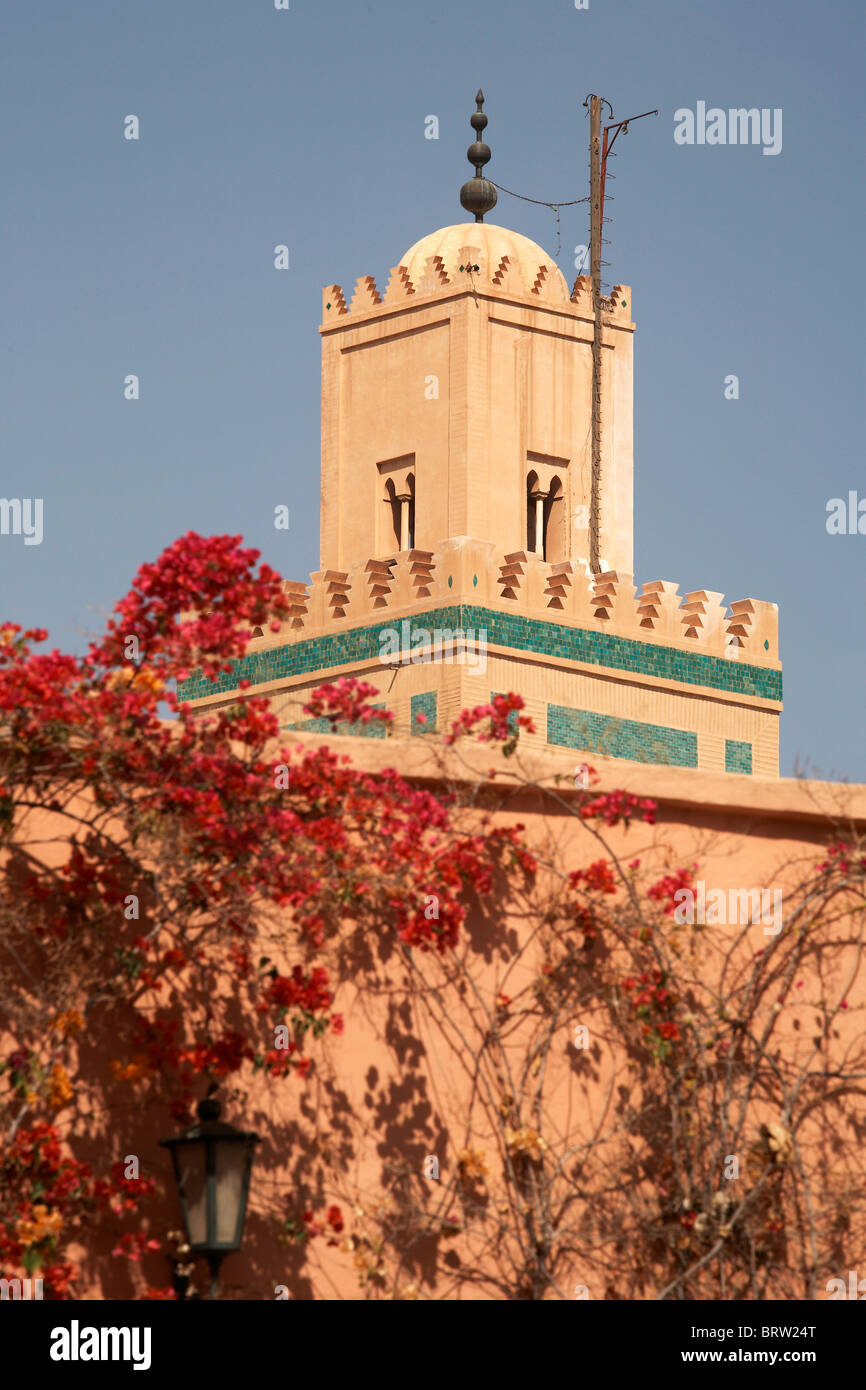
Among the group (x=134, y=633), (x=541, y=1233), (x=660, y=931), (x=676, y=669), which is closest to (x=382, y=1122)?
(x=541, y=1233)

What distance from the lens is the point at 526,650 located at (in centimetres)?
2611

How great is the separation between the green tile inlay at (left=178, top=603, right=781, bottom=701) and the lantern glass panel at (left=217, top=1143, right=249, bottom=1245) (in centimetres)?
1622

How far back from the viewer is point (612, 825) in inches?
436

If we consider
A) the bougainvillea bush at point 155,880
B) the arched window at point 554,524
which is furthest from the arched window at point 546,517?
the bougainvillea bush at point 155,880

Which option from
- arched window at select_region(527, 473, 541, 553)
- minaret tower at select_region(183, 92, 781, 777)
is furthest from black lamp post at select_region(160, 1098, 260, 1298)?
arched window at select_region(527, 473, 541, 553)

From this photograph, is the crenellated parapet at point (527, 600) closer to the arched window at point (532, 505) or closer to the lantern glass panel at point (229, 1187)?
the arched window at point (532, 505)

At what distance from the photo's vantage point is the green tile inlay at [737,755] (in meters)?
27.8

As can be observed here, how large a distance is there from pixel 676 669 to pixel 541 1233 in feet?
56.7

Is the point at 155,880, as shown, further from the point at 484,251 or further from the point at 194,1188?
the point at 484,251

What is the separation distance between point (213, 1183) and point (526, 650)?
54.8ft

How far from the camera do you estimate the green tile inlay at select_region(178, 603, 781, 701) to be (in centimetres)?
2602

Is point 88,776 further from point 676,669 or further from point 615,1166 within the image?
point 676,669

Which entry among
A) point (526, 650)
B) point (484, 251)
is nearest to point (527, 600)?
point (526, 650)

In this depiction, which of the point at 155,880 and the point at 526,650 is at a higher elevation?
the point at 526,650
